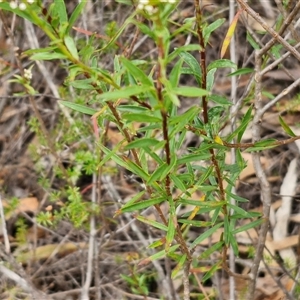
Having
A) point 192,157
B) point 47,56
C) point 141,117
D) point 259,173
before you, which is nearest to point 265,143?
point 192,157

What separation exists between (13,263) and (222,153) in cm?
95

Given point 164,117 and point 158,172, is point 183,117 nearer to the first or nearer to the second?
point 164,117

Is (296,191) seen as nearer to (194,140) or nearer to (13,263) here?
(194,140)

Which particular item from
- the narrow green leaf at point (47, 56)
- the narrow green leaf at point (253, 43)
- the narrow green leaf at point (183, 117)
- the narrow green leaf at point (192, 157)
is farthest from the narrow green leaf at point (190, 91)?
the narrow green leaf at point (253, 43)

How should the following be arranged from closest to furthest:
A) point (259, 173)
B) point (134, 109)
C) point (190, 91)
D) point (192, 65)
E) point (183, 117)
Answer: point (190, 91)
point (183, 117)
point (134, 109)
point (192, 65)
point (259, 173)

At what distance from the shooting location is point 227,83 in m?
2.92

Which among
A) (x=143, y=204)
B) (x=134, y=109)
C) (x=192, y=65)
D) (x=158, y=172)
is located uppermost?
(x=192, y=65)

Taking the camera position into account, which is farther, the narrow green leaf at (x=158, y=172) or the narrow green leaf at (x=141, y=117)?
the narrow green leaf at (x=158, y=172)

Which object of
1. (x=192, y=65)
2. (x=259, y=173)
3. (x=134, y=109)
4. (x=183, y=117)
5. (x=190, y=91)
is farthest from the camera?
(x=259, y=173)

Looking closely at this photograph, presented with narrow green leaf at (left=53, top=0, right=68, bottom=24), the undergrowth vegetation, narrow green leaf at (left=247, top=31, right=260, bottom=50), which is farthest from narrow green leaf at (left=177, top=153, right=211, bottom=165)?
narrow green leaf at (left=247, top=31, right=260, bottom=50)

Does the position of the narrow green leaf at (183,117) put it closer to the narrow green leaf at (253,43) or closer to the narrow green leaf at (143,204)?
the narrow green leaf at (143,204)

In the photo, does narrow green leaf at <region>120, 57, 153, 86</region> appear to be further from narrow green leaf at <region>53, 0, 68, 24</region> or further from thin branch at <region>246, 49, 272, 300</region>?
thin branch at <region>246, 49, 272, 300</region>

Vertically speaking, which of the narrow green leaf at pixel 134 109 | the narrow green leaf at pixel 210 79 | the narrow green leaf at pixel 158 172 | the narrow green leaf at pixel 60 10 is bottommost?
the narrow green leaf at pixel 158 172

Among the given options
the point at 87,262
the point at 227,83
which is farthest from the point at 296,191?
the point at 87,262
